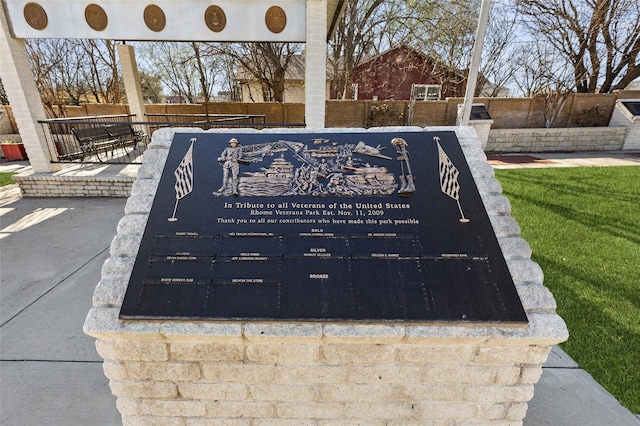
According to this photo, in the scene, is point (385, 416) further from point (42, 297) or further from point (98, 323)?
point (42, 297)

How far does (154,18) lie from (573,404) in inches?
320

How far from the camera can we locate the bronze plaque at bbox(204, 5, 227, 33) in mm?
Answer: 6117

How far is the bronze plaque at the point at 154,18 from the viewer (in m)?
6.15

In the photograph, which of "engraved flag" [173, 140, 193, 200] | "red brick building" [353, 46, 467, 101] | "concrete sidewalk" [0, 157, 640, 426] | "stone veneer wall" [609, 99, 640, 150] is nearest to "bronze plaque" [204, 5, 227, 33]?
"concrete sidewalk" [0, 157, 640, 426]

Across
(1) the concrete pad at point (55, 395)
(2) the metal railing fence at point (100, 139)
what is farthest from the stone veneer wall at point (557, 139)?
(1) the concrete pad at point (55, 395)

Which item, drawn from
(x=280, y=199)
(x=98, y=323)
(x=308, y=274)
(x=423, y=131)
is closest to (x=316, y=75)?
(x=423, y=131)

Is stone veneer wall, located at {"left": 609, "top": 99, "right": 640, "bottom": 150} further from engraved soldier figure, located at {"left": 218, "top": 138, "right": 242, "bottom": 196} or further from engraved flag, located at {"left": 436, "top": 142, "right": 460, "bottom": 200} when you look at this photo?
engraved soldier figure, located at {"left": 218, "top": 138, "right": 242, "bottom": 196}

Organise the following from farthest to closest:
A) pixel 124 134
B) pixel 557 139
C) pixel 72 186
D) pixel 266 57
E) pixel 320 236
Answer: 1. pixel 266 57
2. pixel 557 139
3. pixel 124 134
4. pixel 72 186
5. pixel 320 236

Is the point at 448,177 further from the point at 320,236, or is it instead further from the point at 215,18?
the point at 215,18

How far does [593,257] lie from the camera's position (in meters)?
4.72

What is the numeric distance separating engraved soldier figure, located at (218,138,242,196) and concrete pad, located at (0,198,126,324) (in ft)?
10.2

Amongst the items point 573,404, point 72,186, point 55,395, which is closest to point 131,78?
point 72,186

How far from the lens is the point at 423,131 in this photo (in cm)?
278

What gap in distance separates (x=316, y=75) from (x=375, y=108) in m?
8.41
